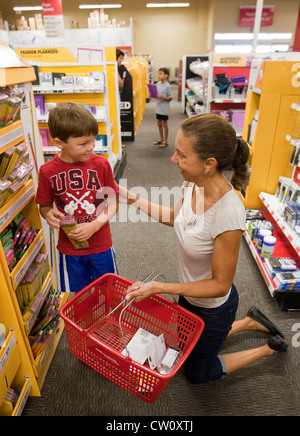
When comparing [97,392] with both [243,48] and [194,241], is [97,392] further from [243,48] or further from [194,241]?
[243,48]

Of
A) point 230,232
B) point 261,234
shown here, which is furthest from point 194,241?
point 261,234

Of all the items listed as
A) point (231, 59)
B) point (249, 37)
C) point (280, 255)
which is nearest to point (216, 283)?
point (280, 255)

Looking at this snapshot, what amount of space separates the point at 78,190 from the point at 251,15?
1723cm

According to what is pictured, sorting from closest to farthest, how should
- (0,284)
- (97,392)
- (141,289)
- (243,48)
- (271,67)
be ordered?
(141,289) → (0,284) → (97,392) → (271,67) → (243,48)

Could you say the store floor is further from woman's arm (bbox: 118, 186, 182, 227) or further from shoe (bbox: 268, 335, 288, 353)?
woman's arm (bbox: 118, 186, 182, 227)

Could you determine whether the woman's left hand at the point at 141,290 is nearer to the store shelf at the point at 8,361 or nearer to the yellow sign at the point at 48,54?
the store shelf at the point at 8,361

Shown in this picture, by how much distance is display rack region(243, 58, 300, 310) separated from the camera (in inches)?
121

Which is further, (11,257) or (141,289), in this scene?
(11,257)

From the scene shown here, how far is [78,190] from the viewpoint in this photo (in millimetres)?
1711

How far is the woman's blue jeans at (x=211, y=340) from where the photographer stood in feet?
5.36

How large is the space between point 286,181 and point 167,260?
1540 millimetres

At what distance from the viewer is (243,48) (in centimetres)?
1592

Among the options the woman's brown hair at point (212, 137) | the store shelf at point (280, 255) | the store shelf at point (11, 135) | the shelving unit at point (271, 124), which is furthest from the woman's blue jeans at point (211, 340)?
the shelving unit at point (271, 124)

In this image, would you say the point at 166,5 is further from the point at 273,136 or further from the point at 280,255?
the point at 280,255
